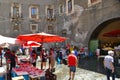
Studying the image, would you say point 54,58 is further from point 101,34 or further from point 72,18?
point 72,18

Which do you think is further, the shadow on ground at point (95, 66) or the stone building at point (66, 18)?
the stone building at point (66, 18)

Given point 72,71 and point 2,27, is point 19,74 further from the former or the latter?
point 2,27

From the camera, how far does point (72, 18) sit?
27828mm

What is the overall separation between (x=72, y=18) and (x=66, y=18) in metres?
1.79

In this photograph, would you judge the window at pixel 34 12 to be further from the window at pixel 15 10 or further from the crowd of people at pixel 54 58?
the crowd of people at pixel 54 58

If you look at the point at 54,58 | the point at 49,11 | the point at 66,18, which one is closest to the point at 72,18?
the point at 66,18

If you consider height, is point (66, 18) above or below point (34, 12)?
below

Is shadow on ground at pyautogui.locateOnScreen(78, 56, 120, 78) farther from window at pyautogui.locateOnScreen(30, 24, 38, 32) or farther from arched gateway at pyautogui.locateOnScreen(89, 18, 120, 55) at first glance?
window at pyautogui.locateOnScreen(30, 24, 38, 32)

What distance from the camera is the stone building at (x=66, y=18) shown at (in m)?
22.9

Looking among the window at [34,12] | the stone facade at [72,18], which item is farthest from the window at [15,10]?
the window at [34,12]

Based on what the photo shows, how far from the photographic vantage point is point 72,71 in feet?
41.4

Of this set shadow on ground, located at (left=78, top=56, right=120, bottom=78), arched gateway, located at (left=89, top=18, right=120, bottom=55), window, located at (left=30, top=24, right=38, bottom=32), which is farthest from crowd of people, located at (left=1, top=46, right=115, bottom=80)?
window, located at (left=30, top=24, right=38, bottom=32)

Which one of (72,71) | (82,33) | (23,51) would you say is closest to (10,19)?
(23,51)

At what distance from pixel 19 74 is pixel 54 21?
2373 centimetres
